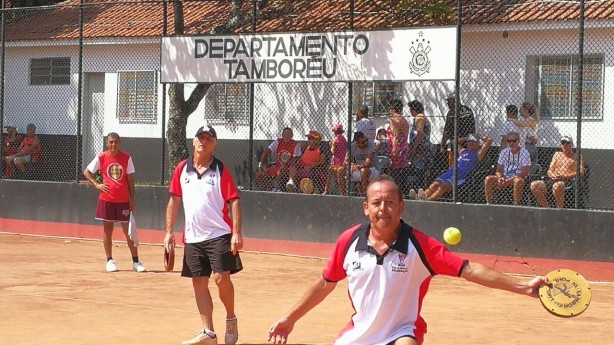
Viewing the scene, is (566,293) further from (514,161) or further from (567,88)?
(567,88)

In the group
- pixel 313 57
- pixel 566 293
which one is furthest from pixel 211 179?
pixel 313 57

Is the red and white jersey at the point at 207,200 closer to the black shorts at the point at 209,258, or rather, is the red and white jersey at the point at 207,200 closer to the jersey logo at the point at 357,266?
the black shorts at the point at 209,258

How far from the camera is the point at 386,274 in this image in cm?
619

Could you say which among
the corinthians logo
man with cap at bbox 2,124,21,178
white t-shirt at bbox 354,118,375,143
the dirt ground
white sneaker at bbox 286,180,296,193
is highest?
the corinthians logo

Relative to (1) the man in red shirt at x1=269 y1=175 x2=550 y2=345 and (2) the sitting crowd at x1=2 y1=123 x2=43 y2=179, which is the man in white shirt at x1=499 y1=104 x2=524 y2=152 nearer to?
(2) the sitting crowd at x1=2 y1=123 x2=43 y2=179

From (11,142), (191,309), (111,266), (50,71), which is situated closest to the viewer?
(191,309)

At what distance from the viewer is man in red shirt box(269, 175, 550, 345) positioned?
6.15 metres

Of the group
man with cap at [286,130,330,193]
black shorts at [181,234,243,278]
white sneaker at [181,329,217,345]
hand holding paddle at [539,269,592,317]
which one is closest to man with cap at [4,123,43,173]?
man with cap at [286,130,330,193]

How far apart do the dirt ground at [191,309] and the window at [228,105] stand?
7.38 m

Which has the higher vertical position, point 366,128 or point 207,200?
point 366,128

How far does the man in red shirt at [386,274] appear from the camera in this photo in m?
6.15

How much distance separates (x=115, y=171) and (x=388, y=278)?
34.0 ft

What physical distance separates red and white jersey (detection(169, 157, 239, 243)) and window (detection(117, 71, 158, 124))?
48.7 feet

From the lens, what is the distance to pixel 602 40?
19.7 metres
